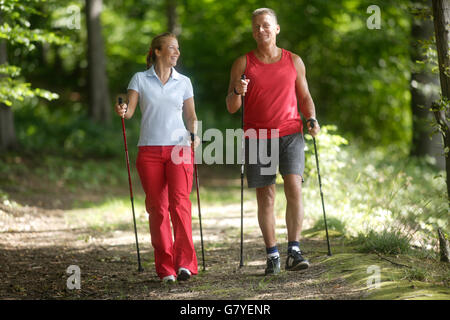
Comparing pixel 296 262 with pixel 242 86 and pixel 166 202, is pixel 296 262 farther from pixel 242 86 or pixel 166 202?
pixel 242 86

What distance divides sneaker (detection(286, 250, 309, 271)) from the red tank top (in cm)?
103

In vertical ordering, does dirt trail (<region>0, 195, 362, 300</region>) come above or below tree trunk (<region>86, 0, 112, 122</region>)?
below

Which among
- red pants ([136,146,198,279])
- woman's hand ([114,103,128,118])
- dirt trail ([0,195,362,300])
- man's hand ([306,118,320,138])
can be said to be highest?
woman's hand ([114,103,128,118])

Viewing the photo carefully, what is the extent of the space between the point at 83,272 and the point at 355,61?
1191cm

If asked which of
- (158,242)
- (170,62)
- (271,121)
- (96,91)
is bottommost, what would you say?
(158,242)

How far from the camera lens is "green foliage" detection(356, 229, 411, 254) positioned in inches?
206

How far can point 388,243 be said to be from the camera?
5.26 m

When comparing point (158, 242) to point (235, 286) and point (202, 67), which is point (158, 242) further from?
point (202, 67)

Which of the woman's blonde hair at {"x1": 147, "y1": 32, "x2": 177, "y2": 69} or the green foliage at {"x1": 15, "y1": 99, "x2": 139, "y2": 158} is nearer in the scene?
the woman's blonde hair at {"x1": 147, "y1": 32, "x2": 177, "y2": 69}

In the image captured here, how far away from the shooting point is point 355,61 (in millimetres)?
15562

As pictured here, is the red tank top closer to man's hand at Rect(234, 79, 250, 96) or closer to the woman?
man's hand at Rect(234, 79, 250, 96)

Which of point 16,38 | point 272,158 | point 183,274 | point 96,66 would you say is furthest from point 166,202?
point 96,66

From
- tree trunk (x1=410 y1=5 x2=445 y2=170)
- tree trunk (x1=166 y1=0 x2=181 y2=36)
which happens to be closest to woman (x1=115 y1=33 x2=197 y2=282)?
tree trunk (x1=410 y1=5 x2=445 y2=170)
